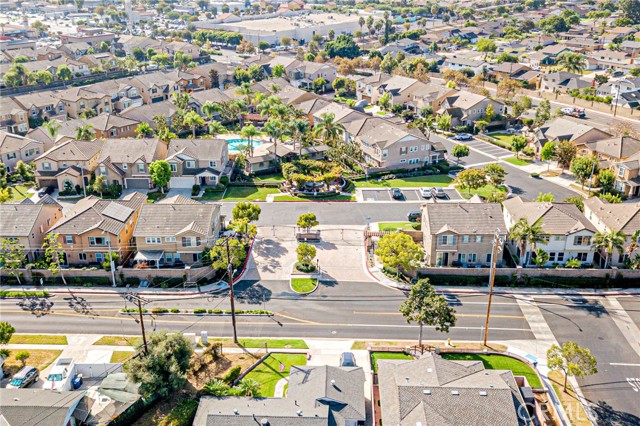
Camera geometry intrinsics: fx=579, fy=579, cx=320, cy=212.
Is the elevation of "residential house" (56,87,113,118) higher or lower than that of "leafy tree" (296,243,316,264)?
higher

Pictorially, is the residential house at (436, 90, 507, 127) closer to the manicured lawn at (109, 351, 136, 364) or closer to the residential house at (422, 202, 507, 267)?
the residential house at (422, 202, 507, 267)

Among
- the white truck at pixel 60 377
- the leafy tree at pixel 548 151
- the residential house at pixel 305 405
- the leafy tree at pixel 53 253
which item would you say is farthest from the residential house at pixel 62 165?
the leafy tree at pixel 548 151

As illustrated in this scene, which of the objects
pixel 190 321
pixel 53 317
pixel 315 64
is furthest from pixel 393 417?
pixel 315 64

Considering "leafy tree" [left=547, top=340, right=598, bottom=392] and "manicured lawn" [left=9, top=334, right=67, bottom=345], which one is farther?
"manicured lawn" [left=9, top=334, right=67, bottom=345]

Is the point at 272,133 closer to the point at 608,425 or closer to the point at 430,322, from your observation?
the point at 430,322

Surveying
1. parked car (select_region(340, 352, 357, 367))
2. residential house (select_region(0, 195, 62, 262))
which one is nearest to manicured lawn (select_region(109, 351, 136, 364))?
parked car (select_region(340, 352, 357, 367))

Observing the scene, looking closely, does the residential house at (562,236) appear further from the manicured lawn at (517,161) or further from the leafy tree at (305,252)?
the manicured lawn at (517,161)
